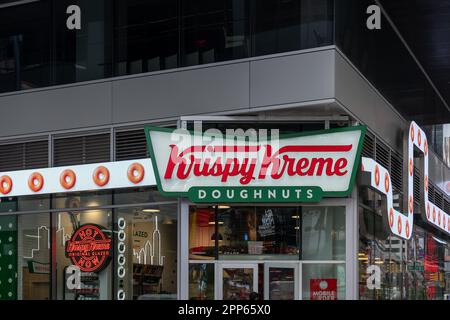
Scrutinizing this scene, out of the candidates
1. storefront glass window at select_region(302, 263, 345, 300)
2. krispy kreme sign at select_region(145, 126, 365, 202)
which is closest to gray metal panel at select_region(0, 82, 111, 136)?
krispy kreme sign at select_region(145, 126, 365, 202)

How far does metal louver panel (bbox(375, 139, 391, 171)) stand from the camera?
56.5 feet

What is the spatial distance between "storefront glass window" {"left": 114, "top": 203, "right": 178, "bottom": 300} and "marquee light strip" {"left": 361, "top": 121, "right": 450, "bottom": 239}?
4300mm

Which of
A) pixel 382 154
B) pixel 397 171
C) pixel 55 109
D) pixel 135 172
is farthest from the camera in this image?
pixel 397 171

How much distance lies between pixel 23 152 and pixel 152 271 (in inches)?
179

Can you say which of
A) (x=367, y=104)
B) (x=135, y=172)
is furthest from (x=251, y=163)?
(x=367, y=104)

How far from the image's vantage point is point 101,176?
16.4 meters

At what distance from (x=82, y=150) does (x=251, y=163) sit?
414cm

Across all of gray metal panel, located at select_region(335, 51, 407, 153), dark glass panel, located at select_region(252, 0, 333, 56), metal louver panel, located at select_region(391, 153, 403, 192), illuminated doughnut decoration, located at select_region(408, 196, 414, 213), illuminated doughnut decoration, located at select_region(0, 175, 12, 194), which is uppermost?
dark glass panel, located at select_region(252, 0, 333, 56)

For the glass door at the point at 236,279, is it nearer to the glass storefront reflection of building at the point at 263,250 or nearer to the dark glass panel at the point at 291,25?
the glass storefront reflection of building at the point at 263,250

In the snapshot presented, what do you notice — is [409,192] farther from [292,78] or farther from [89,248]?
[89,248]

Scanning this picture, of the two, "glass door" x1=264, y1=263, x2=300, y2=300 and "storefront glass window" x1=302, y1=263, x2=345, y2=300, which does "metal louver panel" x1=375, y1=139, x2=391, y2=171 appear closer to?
"storefront glass window" x1=302, y1=263, x2=345, y2=300

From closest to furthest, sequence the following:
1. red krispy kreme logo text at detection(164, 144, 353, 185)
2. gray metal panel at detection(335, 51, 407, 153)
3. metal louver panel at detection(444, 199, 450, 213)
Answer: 1. gray metal panel at detection(335, 51, 407, 153)
2. red krispy kreme logo text at detection(164, 144, 353, 185)
3. metal louver panel at detection(444, 199, 450, 213)

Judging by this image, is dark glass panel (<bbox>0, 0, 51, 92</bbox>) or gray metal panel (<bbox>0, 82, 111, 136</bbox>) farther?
dark glass panel (<bbox>0, 0, 51, 92</bbox>)
